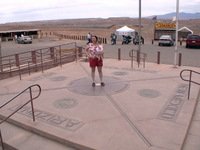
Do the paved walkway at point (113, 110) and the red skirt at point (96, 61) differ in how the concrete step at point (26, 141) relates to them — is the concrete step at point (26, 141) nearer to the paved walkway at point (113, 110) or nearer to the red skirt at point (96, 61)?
the paved walkway at point (113, 110)

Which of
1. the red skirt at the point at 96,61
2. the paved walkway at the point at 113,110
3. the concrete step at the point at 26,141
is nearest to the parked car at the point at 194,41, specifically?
the paved walkway at the point at 113,110

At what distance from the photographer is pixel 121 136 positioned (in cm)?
564

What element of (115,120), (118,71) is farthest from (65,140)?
(118,71)

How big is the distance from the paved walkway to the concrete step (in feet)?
0.54

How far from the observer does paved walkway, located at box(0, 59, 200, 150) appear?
556cm

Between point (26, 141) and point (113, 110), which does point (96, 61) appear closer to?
point (113, 110)

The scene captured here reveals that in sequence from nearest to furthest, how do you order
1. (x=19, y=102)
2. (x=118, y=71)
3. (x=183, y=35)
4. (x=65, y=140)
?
(x=65, y=140) → (x=19, y=102) → (x=118, y=71) → (x=183, y=35)

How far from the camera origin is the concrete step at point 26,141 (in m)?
5.66

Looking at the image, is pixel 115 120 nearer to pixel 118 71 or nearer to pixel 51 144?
pixel 51 144

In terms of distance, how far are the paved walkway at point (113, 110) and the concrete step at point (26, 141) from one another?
165 mm

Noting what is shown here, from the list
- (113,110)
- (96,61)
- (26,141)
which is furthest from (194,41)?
(26,141)

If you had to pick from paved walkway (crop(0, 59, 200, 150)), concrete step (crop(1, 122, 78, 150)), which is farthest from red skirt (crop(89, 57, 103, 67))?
concrete step (crop(1, 122, 78, 150))

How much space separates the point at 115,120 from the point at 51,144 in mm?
1655

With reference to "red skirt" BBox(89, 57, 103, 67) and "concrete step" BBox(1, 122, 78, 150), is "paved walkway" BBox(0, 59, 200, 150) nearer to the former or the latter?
"concrete step" BBox(1, 122, 78, 150)
